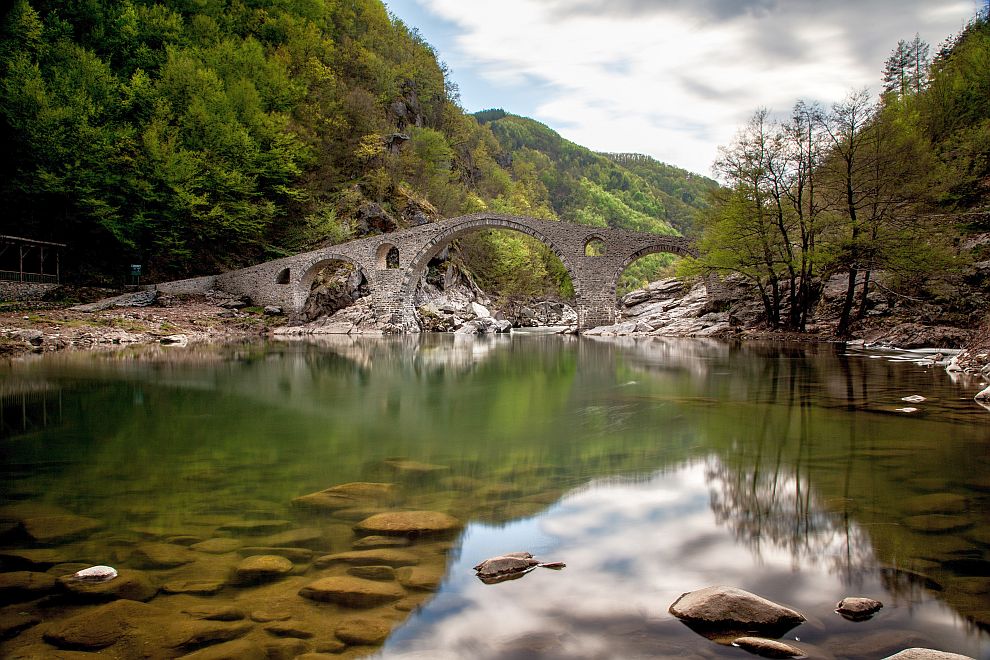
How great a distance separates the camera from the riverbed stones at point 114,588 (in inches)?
106

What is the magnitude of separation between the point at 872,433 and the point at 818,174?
18.2 meters

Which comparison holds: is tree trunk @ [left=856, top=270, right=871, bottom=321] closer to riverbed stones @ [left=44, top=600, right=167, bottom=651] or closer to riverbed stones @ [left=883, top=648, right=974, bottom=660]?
riverbed stones @ [left=883, top=648, right=974, bottom=660]

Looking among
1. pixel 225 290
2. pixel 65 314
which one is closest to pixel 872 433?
pixel 65 314

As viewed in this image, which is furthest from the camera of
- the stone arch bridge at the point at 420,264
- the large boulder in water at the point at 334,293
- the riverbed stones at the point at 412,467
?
the large boulder in water at the point at 334,293

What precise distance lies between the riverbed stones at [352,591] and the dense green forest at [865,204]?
67.0 ft

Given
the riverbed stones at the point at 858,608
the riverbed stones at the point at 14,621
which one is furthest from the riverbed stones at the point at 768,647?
the riverbed stones at the point at 14,621

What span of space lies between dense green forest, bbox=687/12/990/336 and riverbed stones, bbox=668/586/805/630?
19.6m

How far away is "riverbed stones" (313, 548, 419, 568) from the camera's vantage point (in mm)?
3100

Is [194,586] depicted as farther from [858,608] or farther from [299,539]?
[858,608]

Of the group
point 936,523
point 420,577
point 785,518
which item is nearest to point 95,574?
point 420,577

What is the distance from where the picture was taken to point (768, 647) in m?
2.24

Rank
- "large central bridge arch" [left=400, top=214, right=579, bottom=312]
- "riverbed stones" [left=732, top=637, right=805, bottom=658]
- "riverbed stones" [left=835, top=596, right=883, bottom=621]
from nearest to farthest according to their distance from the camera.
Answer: "riverbed stones" [left=732, top=637, right=805, bottom=658] < "riverbed stones" [left=835, top=596, right=883, bottom=621] < "large central bridge arch" [left=400, top=214, right=579, bottom=312]

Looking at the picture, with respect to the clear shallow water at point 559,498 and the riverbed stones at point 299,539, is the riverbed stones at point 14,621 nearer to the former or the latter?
the clear shallow water at point 559,498

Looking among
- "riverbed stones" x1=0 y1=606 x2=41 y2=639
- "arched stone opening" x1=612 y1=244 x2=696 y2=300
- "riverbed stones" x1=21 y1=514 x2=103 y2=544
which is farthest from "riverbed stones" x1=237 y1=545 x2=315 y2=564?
"arched stone opening" x1=612 y1=244 x2=696 y2=300
